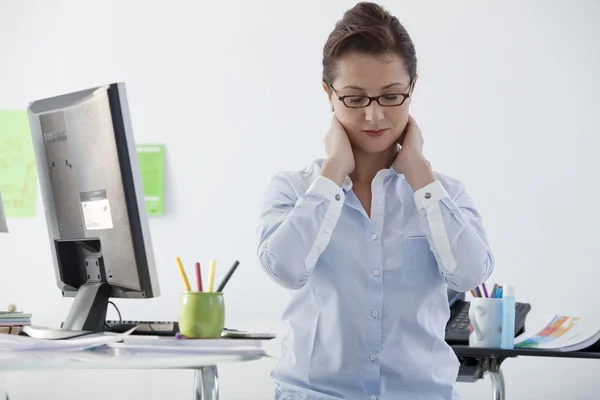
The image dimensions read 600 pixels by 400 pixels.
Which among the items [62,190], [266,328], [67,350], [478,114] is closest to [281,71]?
[478,114]

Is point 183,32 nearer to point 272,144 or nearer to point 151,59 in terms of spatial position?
point 151,59

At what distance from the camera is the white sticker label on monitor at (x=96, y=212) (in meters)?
1.59

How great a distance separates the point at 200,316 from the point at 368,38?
593 millimetres

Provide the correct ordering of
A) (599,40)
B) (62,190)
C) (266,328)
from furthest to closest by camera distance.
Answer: (266,328) → (599,40) → (62,190)

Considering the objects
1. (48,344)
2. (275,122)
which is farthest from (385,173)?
(275,122)

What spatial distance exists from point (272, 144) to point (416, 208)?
4.98ft

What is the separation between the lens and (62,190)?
1.71 m

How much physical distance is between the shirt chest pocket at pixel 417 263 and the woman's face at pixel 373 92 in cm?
18

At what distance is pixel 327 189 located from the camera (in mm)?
1453

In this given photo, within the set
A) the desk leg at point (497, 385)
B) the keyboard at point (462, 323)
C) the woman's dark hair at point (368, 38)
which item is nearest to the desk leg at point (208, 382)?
the woman's dark hair at point (368, 38)

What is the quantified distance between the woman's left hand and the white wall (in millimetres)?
1271

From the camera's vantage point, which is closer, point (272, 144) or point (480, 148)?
point (480, 148)

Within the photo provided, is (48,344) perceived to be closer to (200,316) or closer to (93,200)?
(200,316)

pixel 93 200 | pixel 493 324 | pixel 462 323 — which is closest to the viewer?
pixel 93 200
